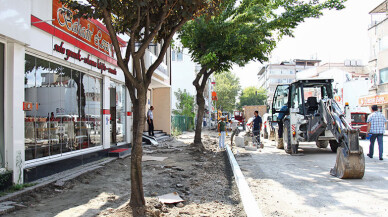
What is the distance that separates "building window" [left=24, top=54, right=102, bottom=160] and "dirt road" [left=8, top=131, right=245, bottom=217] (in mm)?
1201

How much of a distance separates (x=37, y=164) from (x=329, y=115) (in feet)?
26.3

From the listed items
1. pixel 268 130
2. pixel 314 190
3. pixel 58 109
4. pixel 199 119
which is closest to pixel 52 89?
pixel 58 109

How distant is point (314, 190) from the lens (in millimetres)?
6355

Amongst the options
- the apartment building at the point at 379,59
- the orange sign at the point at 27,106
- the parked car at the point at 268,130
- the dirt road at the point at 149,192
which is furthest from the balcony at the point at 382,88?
the orange sign at the point at 27,106

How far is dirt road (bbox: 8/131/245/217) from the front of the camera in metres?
5.16

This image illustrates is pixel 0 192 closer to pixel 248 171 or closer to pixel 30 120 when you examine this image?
pixel 30 120

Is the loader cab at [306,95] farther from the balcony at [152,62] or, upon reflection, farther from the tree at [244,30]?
the balcony at [152,62]

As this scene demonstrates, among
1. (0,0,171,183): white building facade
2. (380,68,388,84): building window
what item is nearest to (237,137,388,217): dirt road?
(0,0,171,183): white building facade

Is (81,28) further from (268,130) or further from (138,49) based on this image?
(268,130)

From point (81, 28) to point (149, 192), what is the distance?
17.8ft

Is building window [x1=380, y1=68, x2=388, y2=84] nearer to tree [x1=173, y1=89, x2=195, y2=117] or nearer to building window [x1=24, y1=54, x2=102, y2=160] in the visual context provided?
tree [x1=173, y1=89, x2=195, y2=117]

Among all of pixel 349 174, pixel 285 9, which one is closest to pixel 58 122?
pixel 349 174

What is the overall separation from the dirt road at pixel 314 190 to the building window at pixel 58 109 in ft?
16.6

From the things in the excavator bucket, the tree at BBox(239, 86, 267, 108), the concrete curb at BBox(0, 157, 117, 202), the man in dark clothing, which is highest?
the tree at BBox(239, 86, 267, 108)
